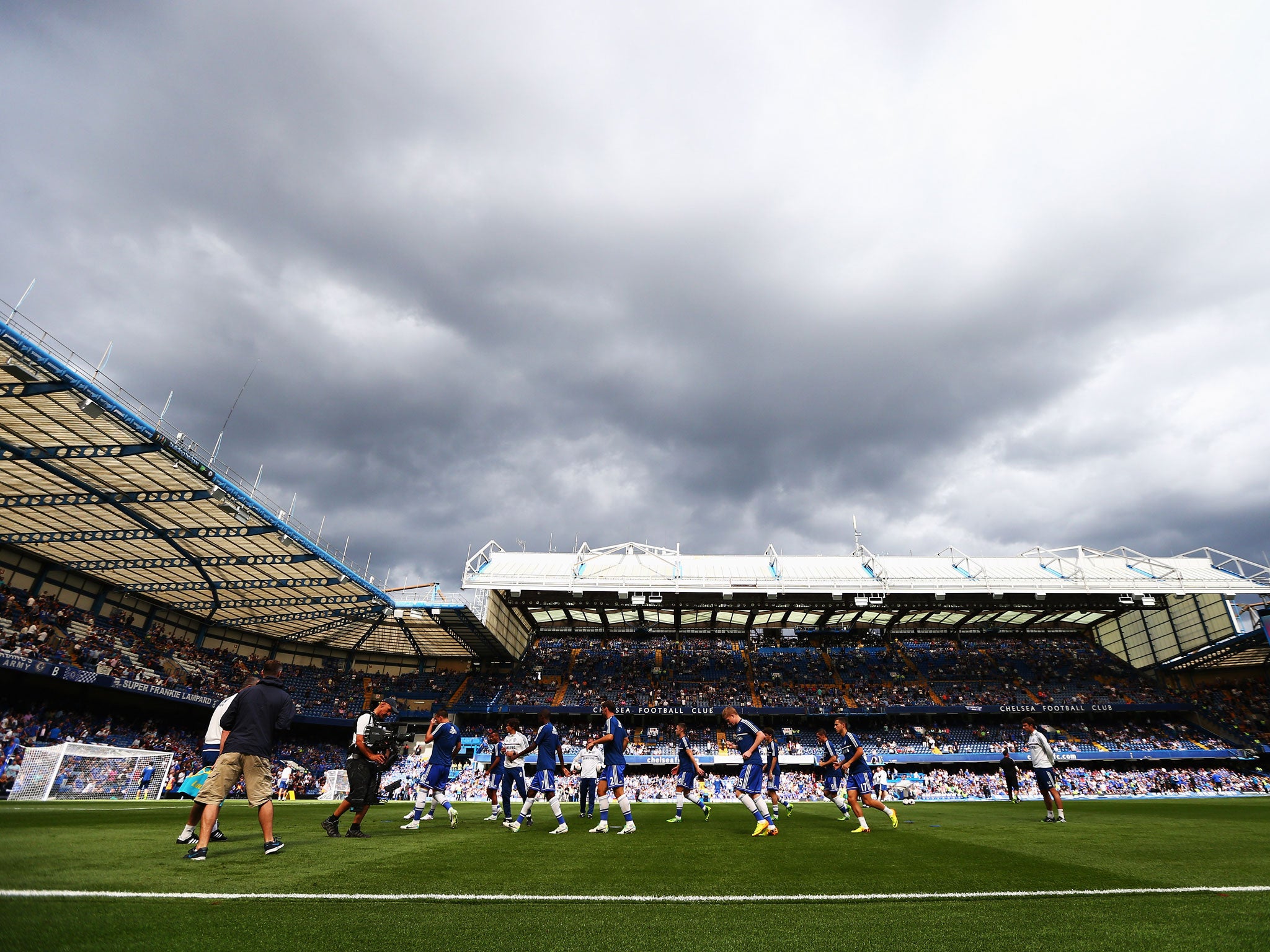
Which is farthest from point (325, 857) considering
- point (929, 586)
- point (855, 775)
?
point (929, 586)

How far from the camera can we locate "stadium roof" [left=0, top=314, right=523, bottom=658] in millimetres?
19062

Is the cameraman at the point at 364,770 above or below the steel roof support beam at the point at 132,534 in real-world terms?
below

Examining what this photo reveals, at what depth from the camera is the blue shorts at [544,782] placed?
10648mm

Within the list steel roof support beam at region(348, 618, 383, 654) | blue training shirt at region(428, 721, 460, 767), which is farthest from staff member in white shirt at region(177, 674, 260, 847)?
steel roof support beam at region(348, 618, 383, 654)

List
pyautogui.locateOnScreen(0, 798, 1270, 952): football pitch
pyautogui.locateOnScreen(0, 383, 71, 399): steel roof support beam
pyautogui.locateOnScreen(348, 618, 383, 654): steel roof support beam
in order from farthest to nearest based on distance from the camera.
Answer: pyautogui.locateOnScreen(348, 618, 383, 654): steel roof support beam → pyautogui.locateOnScreen(0, 383, 71, 399): steel roof support beam → pyautogui.locateOnScreen(0, 798, 1270, 952): football pitch

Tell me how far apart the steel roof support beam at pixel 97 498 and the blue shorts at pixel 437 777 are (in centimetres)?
1873

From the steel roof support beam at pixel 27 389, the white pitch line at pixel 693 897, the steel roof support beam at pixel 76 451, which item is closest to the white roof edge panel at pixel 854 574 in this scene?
the steel roof support beam at pixel 76 451

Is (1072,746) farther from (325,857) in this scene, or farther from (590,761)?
(325,857)

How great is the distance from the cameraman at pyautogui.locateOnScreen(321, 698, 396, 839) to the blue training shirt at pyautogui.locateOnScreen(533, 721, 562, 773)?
2960 mm

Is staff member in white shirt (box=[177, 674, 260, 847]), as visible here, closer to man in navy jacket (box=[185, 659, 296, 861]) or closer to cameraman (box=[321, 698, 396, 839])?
man in navy jacket (box=[185, 659, 296, 861])

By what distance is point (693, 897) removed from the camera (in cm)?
464

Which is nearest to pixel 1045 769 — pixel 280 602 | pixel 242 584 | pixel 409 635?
pixel 242 584

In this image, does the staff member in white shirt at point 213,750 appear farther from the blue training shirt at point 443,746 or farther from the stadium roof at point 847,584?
the stadium roof at point 847,584

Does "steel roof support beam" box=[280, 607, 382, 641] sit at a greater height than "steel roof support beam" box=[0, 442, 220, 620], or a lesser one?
lesser
